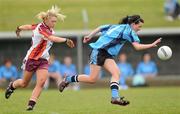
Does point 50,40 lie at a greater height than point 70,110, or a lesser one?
greater

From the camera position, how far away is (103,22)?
29.6 m

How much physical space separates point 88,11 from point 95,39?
508cm

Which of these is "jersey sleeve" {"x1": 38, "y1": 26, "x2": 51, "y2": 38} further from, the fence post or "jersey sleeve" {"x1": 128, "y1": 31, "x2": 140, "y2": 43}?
the fence post

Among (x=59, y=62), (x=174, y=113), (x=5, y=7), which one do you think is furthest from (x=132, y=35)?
(x=5, y=7)

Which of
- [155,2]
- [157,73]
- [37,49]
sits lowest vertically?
[37,49]

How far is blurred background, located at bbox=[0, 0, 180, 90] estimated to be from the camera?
1007 inches

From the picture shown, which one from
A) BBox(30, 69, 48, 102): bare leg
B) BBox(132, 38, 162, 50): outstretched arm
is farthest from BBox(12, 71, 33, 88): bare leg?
BBox(132, 38, 162, 50): outstretched arm

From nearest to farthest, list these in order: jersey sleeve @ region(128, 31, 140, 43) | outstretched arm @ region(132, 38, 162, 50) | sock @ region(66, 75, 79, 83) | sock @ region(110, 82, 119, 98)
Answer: outstretched arm @ region(132, 38, 162, 50), sock @ region(110, 82, 119, 98), jersey sleeve @ region(128, 31, 140, 43), sock @ region(66, 75, 79, 83)

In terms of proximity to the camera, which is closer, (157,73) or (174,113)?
(174,113)

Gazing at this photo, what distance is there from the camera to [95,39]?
26656 millimetres

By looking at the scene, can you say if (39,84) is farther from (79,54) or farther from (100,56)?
(79,54)

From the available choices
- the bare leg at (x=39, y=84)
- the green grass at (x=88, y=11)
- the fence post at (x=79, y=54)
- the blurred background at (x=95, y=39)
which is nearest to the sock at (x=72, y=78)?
the bare leg at (x=39, y=84)

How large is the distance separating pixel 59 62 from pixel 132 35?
47.2ft

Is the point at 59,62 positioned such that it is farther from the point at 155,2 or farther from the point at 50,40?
the point at 50,40
